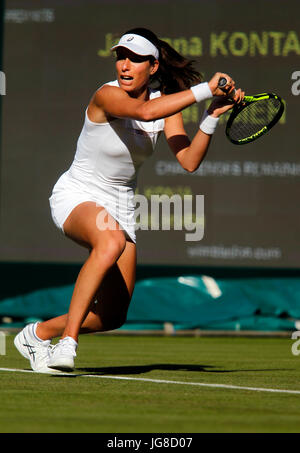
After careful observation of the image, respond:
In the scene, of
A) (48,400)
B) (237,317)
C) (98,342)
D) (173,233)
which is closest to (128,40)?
(48,400)

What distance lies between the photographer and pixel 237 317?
9.27 meters

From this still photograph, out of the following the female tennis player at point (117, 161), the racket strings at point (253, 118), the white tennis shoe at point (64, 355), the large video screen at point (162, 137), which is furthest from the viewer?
the large video screen at point (162, 137)

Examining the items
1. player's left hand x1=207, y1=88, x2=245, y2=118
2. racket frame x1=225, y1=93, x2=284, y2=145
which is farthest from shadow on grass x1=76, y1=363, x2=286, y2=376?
player's left hand x1=207, y1=88, x2=245, y2=118

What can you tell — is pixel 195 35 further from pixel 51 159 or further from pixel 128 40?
pixel 128 40

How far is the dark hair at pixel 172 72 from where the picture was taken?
4.61 m

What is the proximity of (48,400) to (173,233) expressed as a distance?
5468 millimetres

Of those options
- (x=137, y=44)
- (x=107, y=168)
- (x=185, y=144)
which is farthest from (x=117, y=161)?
(x=137, y=44)

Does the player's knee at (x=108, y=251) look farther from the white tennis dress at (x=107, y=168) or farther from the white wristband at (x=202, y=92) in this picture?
the white wristband at (x=202, y=92)

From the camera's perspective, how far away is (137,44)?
436 cm

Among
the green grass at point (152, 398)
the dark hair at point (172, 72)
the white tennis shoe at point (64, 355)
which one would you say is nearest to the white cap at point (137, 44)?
the dark hair at point (172, 72)

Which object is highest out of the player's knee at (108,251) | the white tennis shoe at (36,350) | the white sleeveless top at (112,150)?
the white sleeveless top at (112,150)

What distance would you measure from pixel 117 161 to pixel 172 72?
21.5 inches

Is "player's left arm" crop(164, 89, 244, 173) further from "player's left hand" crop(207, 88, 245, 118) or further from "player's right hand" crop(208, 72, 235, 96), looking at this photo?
"player's right hand" crop(208, 72, 235, 96)

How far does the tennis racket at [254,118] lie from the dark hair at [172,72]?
0.87ft
